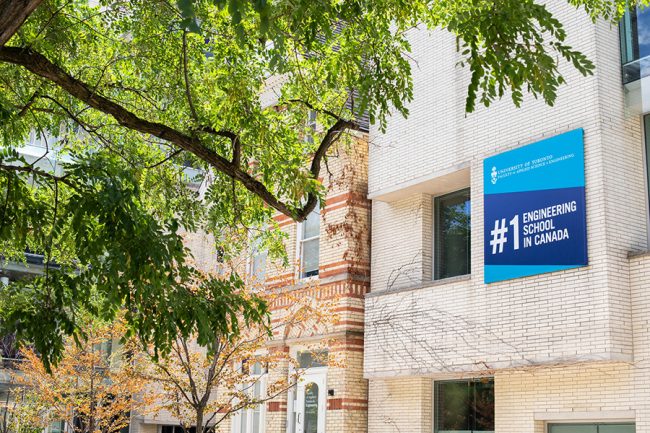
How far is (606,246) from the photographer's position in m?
15.7

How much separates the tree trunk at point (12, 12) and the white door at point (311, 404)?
15.7m

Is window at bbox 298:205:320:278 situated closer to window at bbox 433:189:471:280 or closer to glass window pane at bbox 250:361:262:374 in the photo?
glass window pane at bbox 250:361:262:374

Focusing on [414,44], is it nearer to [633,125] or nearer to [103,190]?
[633,125]

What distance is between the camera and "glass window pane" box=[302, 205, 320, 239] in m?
24.1

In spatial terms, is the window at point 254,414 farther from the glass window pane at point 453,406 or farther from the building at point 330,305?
the glass window pane at point 453,406

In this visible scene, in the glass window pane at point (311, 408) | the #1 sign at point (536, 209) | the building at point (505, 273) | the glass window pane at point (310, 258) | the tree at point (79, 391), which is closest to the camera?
the building at point (505, 273)

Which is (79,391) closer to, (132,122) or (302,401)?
(302,401)

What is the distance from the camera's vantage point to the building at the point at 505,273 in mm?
15797

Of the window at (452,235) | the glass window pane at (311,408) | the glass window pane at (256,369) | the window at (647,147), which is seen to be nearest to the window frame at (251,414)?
the glass window pane at (256,369)

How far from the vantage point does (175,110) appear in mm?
14438

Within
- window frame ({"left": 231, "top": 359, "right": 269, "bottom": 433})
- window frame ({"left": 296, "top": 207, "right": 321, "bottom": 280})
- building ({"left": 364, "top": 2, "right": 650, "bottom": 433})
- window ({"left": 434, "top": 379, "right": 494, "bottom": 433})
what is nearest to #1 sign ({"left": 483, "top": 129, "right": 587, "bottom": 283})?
building ({"left": 364, "top": 2, "right": 650, "bottom": 433})

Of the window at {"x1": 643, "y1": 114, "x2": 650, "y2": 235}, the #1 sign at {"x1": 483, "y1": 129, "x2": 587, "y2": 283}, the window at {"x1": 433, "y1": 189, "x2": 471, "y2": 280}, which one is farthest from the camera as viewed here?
the window at {"x1": 433, "y1": 189, "x2": 471, "y2": 280}

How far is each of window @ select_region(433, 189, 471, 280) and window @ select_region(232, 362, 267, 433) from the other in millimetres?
6331

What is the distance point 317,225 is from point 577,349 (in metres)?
9.72
